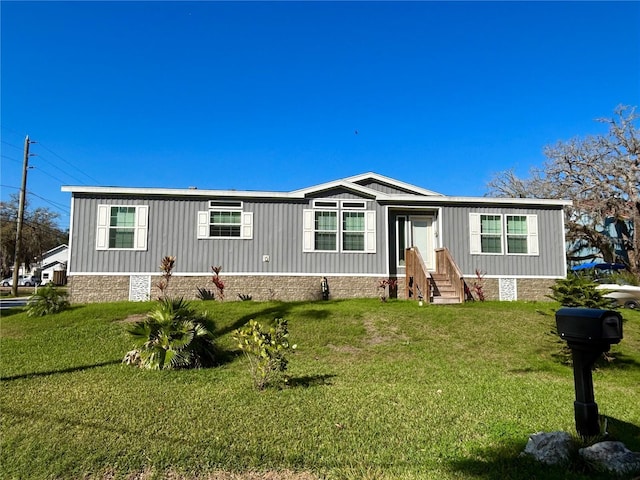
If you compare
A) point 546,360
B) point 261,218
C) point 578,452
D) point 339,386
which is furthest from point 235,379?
point 261,218

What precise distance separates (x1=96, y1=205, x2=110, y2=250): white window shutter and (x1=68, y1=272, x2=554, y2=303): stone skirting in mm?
944

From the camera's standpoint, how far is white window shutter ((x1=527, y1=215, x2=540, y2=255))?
555 inches

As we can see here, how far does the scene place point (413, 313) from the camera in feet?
33.9

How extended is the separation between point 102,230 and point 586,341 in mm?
13139

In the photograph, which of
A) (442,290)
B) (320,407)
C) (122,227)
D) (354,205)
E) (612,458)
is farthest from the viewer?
(354,205)

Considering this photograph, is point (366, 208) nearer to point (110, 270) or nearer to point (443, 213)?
point (443, 213)

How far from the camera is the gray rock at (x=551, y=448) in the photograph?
307 centimetres

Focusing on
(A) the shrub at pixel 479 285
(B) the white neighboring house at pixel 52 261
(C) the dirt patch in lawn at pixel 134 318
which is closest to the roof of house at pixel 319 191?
(A) the shrub at pixel 479 285

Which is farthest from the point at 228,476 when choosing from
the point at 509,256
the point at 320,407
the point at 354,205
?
the point at 509,256

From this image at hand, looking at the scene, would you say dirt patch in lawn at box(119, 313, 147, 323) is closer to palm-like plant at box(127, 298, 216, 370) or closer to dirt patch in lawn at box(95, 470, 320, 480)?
palm-like plant at box(127, 298, 216, 370)

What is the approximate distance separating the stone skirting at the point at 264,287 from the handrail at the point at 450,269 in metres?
0.99

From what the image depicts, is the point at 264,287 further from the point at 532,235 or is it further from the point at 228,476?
the point at 228,476

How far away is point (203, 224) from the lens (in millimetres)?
13352

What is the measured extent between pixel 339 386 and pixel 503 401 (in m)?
1.91
